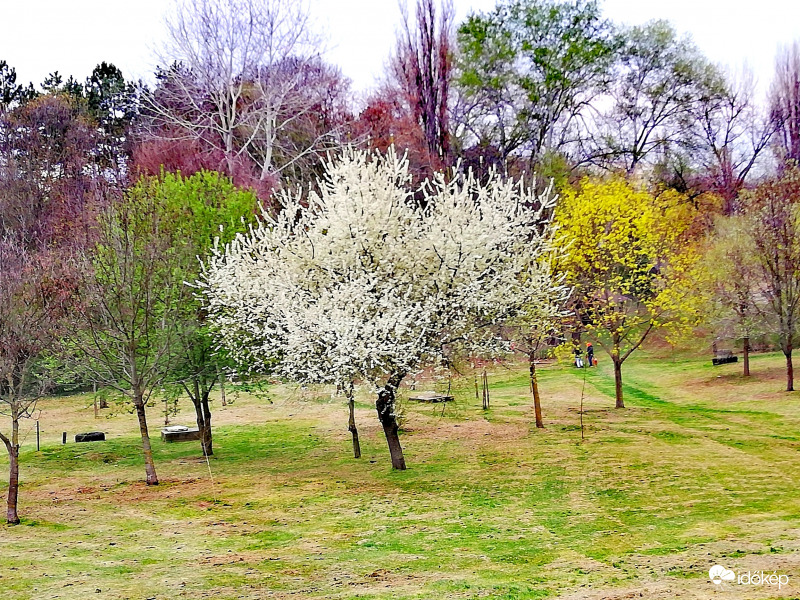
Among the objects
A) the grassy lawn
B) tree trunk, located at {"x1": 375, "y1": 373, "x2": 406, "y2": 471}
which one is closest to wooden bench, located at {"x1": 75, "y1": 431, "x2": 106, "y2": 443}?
the grassy lawn

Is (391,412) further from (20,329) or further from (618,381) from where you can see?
(618,381)

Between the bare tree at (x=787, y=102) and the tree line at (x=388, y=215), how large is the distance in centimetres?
17

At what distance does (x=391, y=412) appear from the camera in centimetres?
1692

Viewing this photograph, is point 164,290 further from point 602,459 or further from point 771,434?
point 771,434

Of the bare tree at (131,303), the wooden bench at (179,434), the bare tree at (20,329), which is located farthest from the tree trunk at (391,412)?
the wooden bench at (179,434)

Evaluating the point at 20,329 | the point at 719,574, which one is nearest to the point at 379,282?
the point at 20,329

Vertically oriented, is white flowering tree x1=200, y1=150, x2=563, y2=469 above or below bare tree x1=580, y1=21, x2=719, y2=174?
below

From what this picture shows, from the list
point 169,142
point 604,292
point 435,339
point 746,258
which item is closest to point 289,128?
point 169,142

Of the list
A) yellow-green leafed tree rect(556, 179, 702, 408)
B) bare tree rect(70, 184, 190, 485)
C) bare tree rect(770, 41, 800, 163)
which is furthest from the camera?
bare tree rect(770, 41, 800, 163)

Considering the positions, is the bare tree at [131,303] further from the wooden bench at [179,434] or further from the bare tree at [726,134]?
the bare tree at [726,134]

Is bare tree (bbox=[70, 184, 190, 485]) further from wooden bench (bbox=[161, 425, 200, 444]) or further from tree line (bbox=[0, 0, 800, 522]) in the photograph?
wooden bench (bbox=[161, 425, 200, 444])

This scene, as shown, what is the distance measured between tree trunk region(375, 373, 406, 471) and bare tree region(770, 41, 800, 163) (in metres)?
36.1

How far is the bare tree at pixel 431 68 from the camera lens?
116 feet

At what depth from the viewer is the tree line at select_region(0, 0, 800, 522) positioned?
16234 mm
